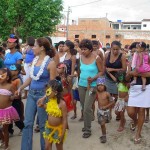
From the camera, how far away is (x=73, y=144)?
16.1ft

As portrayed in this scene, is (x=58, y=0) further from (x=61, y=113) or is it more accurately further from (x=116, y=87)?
(x=61, y=113)

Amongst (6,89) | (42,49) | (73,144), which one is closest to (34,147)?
(73,144)

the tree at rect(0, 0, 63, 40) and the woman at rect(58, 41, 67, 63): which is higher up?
the tree at rect(0, 0, 63, 40)

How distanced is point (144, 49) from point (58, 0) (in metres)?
16.9

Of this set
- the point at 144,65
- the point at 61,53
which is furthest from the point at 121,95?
the point at 61,53

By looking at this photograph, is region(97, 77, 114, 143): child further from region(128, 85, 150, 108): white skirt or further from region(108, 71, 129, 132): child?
region(108, 71, 129, 132): child

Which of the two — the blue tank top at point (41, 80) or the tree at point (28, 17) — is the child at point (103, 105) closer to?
the blue tank top at point (41, 80)

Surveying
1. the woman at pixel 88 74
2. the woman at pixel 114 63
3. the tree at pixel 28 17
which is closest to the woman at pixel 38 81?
the woman at pixel 88 74

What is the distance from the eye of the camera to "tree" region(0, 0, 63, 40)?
62.2ft

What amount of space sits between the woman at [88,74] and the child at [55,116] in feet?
4.09

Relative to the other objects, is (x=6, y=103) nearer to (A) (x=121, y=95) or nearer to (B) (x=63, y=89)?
(B) (x=63, y=89)

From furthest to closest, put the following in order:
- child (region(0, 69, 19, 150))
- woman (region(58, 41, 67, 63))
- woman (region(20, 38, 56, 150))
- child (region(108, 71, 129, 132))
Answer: woman (region(58, 41, 67, 63)), child (region(108, 71, 129, 132)), child (region(0, 69, 19, 150)), woman (region(20, 38, 56, 150))

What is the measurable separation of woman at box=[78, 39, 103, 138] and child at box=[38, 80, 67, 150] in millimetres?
1247

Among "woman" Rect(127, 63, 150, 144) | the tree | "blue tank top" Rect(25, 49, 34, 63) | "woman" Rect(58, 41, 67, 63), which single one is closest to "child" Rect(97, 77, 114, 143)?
"woman" Rect(127, 63, 150, 144)
